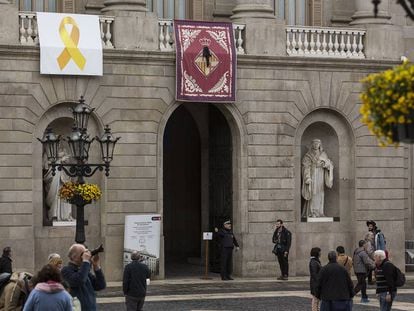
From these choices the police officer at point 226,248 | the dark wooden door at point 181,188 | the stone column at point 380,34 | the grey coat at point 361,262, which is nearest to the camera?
the grey coat at point 361,262

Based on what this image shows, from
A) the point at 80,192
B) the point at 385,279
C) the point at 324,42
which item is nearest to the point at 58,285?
the point at 385,279

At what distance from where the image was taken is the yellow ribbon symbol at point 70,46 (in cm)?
3825

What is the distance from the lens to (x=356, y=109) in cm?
4253

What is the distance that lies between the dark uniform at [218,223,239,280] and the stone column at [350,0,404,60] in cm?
726

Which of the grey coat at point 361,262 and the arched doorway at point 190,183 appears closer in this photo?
the grey coat at point 361,262

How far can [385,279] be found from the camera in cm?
2588

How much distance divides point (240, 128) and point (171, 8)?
461 centimetres

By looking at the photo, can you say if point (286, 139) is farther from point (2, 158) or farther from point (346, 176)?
point (2, 158)

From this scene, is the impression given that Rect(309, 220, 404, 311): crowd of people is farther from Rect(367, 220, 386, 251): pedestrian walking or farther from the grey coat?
Rect(367, 220, 386, 251): pedestrian walking

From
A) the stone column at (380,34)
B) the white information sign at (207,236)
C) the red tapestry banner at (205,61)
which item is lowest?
the white information sign at (207,236)

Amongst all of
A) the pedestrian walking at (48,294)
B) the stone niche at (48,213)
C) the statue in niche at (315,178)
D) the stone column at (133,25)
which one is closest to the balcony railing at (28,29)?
the stone niche at (48,213)

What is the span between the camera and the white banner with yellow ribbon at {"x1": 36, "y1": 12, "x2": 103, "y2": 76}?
125ft

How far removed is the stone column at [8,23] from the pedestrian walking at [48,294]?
72.4ft

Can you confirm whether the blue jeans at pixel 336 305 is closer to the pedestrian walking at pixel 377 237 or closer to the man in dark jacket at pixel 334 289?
the man in dark jacket at pixel 334 289
